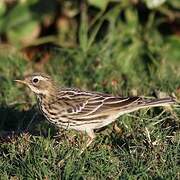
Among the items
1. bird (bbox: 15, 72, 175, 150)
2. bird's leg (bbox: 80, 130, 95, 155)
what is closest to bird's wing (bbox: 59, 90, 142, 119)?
bird (bbox: 15, 72, 175, 150)

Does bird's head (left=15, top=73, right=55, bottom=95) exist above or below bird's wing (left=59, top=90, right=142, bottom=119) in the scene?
above

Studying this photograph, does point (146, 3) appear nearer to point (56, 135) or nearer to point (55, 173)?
point (56, 135)

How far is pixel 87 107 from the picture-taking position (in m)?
7.80

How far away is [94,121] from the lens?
25.2 ft

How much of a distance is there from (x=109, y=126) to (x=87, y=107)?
1.25ft

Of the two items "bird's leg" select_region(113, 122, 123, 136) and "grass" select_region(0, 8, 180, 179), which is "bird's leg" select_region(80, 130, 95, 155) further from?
"bird's leg" select_region(113, 122, 123, 136)

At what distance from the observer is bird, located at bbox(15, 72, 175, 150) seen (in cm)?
756

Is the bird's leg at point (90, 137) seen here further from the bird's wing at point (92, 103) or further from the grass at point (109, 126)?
the bird's wing at point (92, 103)

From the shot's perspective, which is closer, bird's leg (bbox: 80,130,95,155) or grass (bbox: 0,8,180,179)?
grass (bbox: 0,8,180,179)

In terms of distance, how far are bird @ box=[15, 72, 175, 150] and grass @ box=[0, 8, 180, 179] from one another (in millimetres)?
142

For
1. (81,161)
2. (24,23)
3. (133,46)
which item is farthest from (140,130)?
(24,23)

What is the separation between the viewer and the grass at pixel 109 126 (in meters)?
6.63

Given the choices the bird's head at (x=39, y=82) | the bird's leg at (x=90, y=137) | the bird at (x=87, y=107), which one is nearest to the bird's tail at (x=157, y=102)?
the bird at (x=87, y=107)

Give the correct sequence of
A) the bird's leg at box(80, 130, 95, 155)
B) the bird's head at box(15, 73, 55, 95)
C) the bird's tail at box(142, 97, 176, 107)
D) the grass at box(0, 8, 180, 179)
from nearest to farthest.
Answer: the grass at box(0, 8, 180, 179) < the bird's leg at box(80, 130, 95, 155) < the bird's tail at box(142, 97, 176, 107) < the bird's head at box(15, 73, 55, 95)
